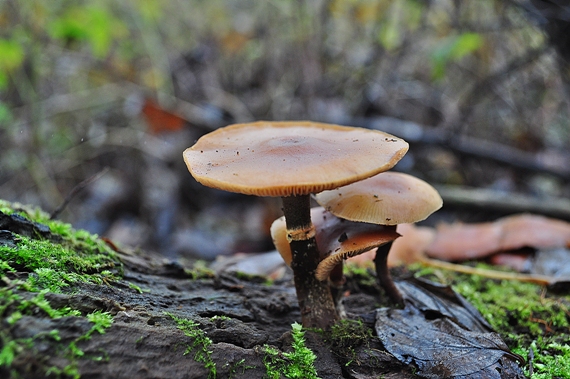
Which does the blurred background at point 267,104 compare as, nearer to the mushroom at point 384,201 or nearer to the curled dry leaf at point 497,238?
the curled dry leaf at point 497,238

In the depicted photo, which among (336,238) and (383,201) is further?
(336,238)

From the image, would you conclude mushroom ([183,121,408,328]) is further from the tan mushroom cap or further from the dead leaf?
the dead leaf

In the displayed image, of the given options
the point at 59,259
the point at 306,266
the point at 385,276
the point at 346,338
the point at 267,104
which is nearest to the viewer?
the point at 59,259

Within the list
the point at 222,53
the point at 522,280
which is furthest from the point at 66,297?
the point at 222,53

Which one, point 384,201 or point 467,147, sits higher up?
point 384,201

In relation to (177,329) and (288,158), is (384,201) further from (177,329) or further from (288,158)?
(177,329)

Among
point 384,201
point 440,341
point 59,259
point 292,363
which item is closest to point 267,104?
point 384,201

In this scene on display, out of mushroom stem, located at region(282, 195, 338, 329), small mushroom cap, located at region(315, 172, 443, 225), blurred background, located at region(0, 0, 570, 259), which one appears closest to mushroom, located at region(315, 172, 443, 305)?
small mushroom cap, located at region(315, 172, 443, 225)
